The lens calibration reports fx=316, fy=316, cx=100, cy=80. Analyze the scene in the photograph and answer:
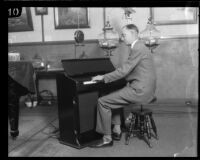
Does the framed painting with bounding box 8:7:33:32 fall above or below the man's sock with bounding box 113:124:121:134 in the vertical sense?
above

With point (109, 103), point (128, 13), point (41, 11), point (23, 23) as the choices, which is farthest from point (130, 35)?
point (23, 23)

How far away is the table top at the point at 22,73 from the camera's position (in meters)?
4.02

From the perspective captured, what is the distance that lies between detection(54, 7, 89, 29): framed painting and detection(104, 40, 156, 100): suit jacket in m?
3.03

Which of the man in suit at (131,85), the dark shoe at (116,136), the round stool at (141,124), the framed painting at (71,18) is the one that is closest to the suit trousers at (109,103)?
the man in suit at (131,85)

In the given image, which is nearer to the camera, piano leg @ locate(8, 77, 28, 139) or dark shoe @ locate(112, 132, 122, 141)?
piano leg @ locate(8, 77, 28, 139)

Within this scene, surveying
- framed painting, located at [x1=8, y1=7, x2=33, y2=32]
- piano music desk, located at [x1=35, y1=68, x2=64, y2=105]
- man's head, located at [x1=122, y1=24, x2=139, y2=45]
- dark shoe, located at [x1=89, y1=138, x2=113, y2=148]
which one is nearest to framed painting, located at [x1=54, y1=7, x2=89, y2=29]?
framed painting, located at [x1=8, y1=7, x2=33, y2=32]

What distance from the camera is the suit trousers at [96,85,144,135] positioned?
426 centimetres

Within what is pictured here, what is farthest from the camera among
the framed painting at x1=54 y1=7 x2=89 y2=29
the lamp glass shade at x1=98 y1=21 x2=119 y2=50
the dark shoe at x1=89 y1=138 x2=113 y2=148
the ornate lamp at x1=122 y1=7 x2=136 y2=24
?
the framed painting at x1=54 y1=7 x2=89 y2=29

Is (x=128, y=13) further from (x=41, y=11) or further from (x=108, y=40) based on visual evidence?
(x=41, y=11)

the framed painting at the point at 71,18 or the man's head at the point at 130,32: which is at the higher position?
the framed painting at the point at 71,18

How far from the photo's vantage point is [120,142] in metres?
4.52

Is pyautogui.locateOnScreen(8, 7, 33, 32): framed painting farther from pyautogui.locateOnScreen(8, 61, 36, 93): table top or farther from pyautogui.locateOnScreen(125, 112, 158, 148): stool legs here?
pyautogui.locateOnScreen(125, 112, 158, 148): stool legs

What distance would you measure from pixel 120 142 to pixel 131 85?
84cm

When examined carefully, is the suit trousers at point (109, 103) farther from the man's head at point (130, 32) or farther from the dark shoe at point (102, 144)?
the man's head at point (130, 32)
